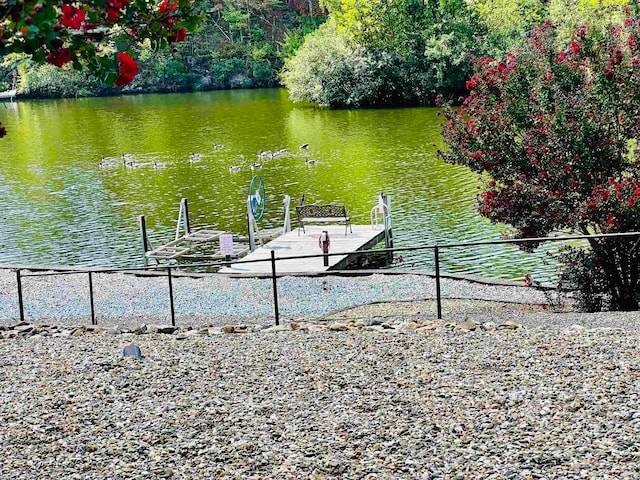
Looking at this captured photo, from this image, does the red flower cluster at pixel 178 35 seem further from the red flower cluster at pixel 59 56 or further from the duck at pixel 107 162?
the duck at pixel 107 162

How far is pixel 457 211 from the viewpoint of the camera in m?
28.3

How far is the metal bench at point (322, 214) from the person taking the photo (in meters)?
23.6

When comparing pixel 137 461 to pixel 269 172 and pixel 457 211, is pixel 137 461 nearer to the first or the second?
pixel 457 211

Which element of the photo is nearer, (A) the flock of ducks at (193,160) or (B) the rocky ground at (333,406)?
(B) the rocky ground at (333,406)

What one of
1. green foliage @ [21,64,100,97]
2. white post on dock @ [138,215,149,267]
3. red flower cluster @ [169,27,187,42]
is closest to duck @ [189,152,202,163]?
white post on dock @ [138,215,149,267]

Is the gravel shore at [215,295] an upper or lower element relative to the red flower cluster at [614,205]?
lower

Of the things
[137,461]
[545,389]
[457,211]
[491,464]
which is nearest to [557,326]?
[545,389]

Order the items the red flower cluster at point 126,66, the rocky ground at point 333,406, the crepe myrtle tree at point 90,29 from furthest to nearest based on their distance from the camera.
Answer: the rocky ground at point 333,406
the red flower cluster at point 126,66
the crepe myrtle tree at point 90,29

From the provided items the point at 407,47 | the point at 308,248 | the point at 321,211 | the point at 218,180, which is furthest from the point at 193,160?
the point at 407,47

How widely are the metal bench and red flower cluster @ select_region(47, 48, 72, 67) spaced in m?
18.3

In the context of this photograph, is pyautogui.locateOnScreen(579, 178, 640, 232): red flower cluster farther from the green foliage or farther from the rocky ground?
the green foliage

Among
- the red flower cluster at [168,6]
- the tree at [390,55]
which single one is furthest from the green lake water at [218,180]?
the red flower cluster at [168,6]

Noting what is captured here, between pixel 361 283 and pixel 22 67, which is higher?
pixel 22 67

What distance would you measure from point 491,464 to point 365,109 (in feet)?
195
